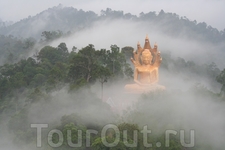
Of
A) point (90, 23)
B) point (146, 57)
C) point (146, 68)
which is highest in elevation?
point (90, 23)

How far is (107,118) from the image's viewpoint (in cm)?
1097

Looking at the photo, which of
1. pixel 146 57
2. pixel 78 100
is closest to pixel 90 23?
pixel 146 57

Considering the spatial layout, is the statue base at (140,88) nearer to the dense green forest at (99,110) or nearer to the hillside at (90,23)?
the dense green forest at (99,110)

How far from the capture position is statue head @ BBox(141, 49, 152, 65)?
14.6 metres

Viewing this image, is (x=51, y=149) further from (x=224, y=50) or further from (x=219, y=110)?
(x=224, y=50)

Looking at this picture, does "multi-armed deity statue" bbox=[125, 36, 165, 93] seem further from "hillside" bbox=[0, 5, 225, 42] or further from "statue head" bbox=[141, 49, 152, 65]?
"hillside" bbox=[0, 5, 225, 42]

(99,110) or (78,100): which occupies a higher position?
(78,100)

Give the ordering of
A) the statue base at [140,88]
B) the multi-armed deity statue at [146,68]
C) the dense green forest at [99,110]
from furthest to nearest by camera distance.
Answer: the multi-armed deity statue at [146,68]
the statue base at [140,88]
the dense green forest at [99,110]

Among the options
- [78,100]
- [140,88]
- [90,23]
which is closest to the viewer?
[78,100]

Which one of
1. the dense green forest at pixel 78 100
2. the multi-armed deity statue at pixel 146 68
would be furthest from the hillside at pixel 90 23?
the multi-armed deity statue at pixel 146 68

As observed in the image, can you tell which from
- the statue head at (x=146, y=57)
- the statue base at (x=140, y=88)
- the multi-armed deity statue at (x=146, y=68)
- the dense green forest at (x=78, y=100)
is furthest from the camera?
the statue head at (x=146, y=57)

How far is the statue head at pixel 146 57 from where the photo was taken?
47.9ft

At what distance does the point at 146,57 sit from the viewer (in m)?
14.6

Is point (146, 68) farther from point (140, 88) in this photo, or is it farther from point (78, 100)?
point (78, 100)
